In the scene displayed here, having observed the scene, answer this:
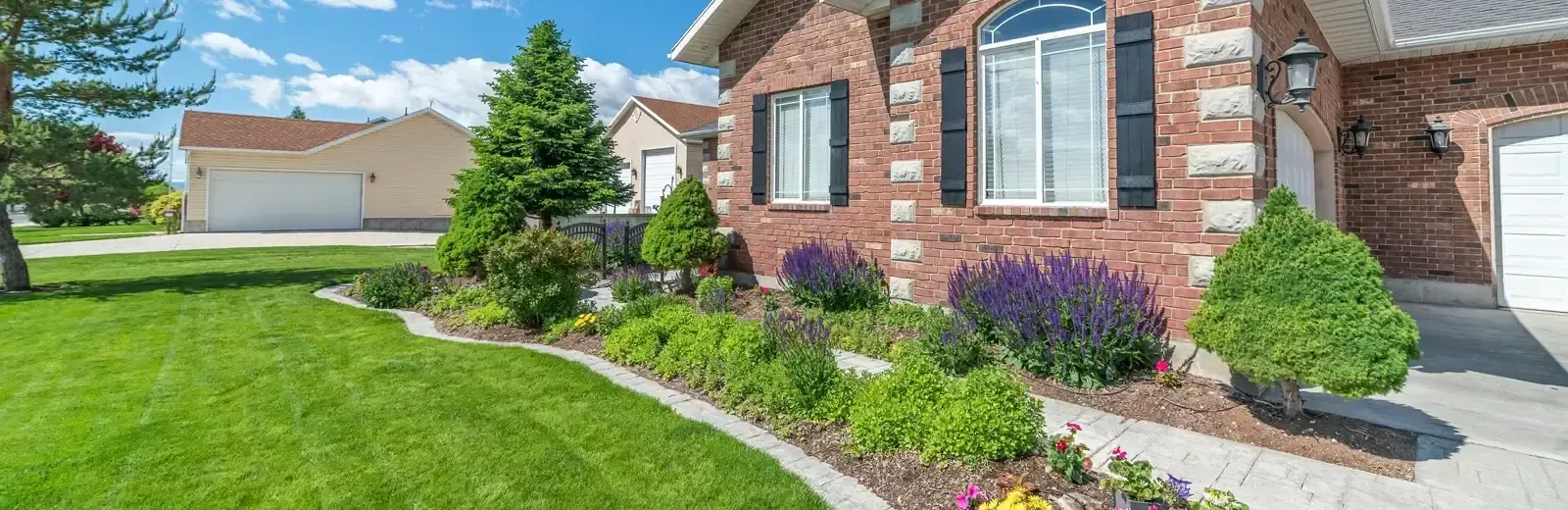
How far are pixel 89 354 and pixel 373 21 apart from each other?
439 inches

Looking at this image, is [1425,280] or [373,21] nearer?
[1425,280]

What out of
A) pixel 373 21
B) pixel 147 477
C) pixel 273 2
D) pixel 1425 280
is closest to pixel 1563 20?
pixel 1425 280

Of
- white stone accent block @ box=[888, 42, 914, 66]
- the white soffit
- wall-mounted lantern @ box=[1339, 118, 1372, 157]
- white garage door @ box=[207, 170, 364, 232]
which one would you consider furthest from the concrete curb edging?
white garage door @ box=[207, 170, 364, 232]

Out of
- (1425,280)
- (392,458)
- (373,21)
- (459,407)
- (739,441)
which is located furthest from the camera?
(373,21)

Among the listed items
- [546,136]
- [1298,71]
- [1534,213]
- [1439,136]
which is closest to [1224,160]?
[1298,71]

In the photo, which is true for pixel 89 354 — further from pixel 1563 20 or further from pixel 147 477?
pixel 1563 20

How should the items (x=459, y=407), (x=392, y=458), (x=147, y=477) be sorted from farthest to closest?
(x=459, y=407) → (x=392, y=458) → (x=147, y=477)

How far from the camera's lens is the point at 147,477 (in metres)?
3.43

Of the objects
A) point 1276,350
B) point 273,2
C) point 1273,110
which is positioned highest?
point 273,2

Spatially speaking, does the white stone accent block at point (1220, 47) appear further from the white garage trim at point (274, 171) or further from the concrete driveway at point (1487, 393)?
the white garage trim at point (274, 171)

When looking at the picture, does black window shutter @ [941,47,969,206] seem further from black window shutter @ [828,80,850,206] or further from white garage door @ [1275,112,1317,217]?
white garage door @ [1275,112,1317,217]

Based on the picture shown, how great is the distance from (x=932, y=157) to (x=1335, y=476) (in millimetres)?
4036

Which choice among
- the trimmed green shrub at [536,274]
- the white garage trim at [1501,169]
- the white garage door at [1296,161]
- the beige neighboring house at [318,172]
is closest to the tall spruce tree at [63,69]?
the trimmed green shrub at [536,274]

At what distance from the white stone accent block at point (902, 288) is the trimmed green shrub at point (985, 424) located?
3.21m
